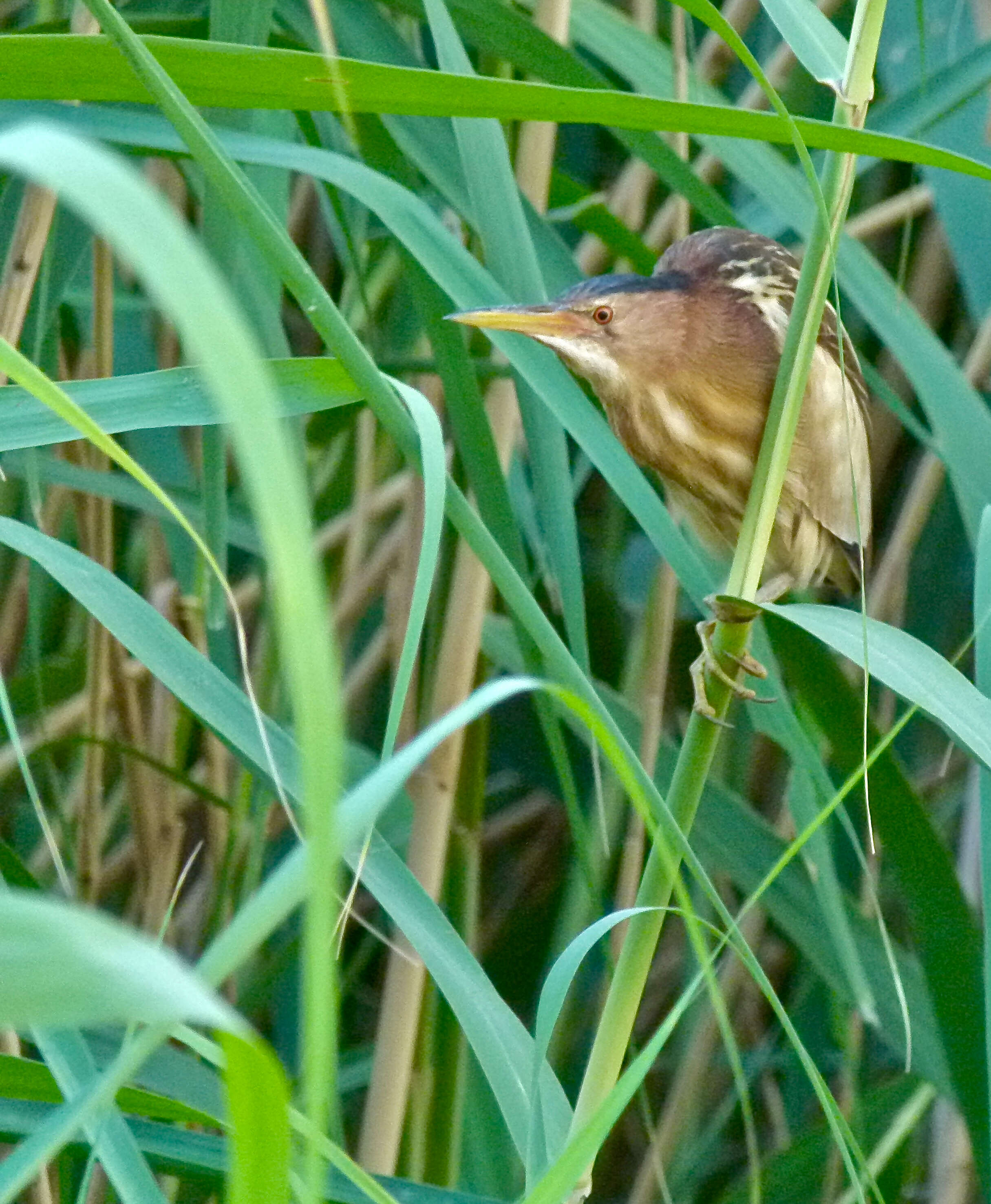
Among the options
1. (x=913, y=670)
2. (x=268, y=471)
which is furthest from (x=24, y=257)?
(x=268, y=471)

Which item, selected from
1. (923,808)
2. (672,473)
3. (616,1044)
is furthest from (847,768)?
(616,1044)

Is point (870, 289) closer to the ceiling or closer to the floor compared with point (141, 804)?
closer to the ceiling

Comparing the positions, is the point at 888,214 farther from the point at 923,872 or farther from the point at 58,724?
the point at 58,724

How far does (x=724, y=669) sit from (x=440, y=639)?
36cm

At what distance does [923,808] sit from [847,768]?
0.14 meters

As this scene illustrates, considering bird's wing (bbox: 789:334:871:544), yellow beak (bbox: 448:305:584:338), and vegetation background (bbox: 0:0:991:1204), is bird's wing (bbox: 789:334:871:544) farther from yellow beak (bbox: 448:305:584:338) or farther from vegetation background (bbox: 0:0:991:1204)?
yellow beak (bbox: 448:305:584:338)

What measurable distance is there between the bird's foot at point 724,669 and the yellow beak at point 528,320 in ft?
0.77

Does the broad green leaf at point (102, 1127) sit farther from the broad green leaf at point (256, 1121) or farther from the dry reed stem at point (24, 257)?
the dry reed stem at point (24, 257)

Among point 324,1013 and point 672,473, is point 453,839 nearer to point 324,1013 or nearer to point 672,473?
point 672,473

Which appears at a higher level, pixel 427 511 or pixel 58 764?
pixel 427 511

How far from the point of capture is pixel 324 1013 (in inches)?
13.5

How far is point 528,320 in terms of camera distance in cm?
105

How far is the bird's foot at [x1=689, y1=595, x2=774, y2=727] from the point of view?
704 millimetres

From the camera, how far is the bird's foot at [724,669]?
0.70m
